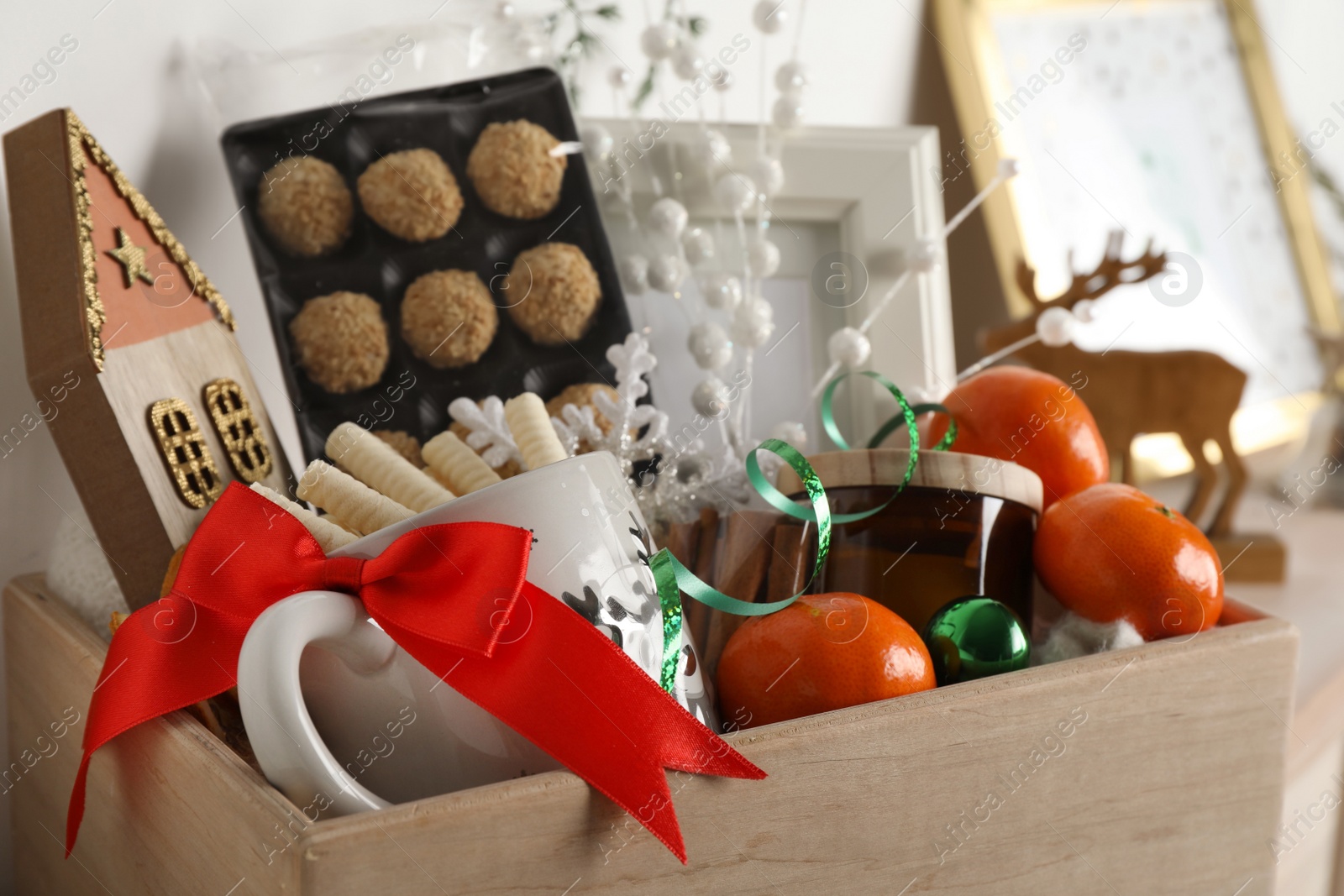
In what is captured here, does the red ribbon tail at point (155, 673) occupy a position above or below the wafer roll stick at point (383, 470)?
below

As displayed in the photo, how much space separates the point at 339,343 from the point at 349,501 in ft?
0.68

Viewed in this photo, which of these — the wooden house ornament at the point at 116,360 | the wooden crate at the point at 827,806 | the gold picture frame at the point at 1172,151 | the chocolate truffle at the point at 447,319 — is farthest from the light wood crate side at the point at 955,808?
the gold picture frame at the point at 1172,151

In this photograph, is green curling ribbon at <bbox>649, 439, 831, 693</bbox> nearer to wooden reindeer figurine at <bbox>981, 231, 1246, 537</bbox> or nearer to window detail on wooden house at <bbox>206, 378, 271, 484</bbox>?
window detail on wooden house at <bbox>206, 378, 271, 484</bbox>

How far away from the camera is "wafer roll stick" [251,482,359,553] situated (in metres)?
0.41

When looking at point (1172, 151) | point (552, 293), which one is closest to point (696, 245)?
point (552, 293)

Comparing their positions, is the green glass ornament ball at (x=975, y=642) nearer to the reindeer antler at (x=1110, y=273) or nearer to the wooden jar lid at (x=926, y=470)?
→ the wooden jar lid at (x=926, y=470)

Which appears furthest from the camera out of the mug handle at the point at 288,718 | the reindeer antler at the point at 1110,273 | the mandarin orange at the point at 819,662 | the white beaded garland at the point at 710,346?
the reindeer antler at the point at 1110,273

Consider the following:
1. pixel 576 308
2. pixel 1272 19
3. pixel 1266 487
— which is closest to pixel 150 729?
pixel 576 308

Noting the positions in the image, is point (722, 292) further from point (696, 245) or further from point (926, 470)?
point (926, 470)

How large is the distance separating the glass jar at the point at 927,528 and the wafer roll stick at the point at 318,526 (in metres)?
0.23

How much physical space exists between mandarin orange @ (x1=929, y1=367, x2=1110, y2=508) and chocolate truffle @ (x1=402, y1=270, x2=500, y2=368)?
28cm

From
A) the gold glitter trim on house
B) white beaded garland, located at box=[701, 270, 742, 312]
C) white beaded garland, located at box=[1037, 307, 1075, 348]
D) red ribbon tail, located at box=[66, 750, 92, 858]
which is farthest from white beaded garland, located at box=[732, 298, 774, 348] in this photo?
red ribbon tail, located at box=[66, 750, 92, 858]

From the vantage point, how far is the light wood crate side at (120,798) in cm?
34

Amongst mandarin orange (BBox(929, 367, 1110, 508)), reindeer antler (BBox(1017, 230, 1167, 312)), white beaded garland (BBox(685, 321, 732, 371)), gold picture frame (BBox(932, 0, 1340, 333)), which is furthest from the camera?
gold picture frame (BBox(932, 0, 1340, 333))
